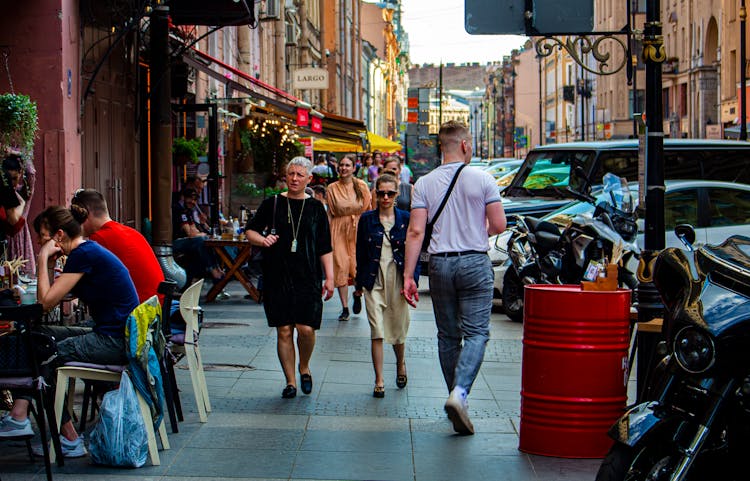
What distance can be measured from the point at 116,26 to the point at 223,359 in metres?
5.95

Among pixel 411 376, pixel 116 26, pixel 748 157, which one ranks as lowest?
pixel 411 376

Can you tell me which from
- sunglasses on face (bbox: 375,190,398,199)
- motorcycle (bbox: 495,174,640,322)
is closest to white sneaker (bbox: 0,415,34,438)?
sunglasses on face (bbox: 375,190,398,199)

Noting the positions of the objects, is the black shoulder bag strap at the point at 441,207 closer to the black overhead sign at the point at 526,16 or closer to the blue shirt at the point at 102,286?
the blue shirt at the point at 102,286

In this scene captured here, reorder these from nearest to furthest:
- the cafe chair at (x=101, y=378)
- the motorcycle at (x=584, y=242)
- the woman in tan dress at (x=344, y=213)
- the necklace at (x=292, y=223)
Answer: the cafe chair at (x=101, y=378) < the necklace at (x=292, y=223) < the motorcycle at (x=584, y=242) < the woman in tan dress at (x=344, y=213)

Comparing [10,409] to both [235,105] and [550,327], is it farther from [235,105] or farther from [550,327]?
[235,105]

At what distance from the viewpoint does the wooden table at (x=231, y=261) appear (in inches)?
603

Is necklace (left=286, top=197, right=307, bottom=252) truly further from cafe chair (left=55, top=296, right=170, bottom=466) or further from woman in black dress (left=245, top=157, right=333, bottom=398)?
cafe chair (left=55, top=296, right=170, bottom=466)

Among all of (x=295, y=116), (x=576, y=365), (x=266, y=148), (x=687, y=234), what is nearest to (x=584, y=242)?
(x=576, y=365)

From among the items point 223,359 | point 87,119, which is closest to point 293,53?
point 87,119

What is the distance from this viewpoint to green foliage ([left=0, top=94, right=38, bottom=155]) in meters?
9.17

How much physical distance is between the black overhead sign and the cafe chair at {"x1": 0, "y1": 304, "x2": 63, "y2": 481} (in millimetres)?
4627

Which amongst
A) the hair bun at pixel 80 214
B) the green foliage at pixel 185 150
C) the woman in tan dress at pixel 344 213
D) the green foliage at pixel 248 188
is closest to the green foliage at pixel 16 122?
the hair bun at pixel 80 214

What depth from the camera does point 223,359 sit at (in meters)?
10.8

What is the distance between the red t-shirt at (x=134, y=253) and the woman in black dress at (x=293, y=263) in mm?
1072
